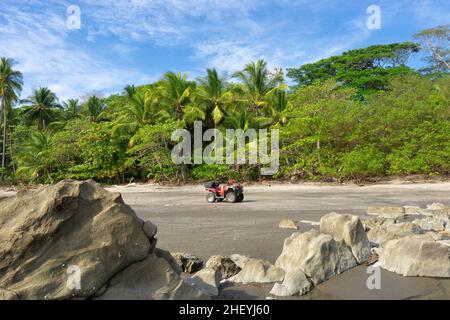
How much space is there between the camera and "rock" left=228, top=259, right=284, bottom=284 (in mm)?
5254

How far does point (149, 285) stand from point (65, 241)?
969 millimetres

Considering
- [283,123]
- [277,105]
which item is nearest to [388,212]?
[283,123]

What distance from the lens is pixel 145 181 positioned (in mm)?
29000

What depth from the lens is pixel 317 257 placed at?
5.26 meters

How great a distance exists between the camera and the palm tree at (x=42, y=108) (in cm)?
3947

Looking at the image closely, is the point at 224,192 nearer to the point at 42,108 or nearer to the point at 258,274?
the point at 258,274

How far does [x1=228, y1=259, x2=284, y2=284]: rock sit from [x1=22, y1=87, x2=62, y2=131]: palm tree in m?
39.3

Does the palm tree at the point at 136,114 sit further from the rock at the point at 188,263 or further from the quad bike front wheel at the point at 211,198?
the rock at the point at 188,263

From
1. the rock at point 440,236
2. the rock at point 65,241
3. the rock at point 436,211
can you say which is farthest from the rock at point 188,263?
the rock at point 436,211

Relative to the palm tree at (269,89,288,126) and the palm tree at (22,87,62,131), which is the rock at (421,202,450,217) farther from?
the palm tree at (22,87,62,131)

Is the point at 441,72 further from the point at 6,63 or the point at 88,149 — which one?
the point at 6,63

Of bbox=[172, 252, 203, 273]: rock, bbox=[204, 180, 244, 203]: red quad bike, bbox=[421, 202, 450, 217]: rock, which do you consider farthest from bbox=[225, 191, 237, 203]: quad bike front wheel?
bbox=[172, 252, 203, 273]: rock

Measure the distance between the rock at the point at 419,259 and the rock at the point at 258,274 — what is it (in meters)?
1.62
